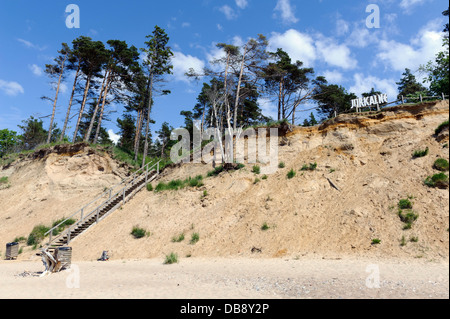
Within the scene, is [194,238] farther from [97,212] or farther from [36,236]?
[36,236]

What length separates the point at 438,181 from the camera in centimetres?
1432

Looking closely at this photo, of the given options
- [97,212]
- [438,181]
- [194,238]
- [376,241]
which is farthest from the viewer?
[97,212]

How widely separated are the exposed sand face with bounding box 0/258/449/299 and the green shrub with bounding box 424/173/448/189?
569 centimetres

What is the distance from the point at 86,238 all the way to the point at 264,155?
14.0 m

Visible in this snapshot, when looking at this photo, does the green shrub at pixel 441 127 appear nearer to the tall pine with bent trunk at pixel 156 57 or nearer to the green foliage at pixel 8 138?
the tall pine with bent trunk at pixel 156 57

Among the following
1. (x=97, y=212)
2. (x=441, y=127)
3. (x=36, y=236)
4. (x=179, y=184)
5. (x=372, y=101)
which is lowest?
(x=36, y=236)

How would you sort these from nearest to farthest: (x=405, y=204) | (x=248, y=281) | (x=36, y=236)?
(x=248, y=281), (x=405, y=204), (x=36, y=236)

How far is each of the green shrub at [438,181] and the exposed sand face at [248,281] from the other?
5.69 m

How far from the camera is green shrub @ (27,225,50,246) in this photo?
62.5ft

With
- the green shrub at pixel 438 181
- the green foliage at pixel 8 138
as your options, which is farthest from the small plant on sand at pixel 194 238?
the green foliage at pixel 8 138

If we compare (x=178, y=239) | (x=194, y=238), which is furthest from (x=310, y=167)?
(x=178, y=239)

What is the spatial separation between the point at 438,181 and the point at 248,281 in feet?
38.5

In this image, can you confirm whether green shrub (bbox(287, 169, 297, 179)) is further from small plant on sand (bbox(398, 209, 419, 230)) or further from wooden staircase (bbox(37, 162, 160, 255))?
wooden staircase (bbox(37, 162, 160, 255))
